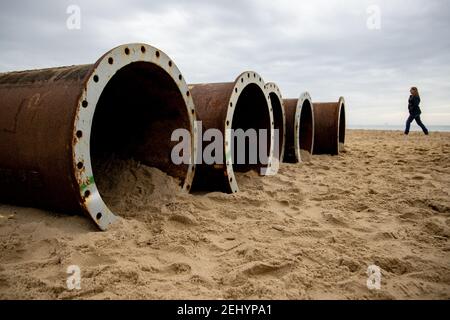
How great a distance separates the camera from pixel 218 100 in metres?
3.17

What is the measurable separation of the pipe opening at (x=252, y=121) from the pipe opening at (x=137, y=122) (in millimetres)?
1413

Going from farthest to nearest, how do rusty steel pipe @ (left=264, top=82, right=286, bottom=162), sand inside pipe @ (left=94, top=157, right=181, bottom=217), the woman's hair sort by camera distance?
the woman's hair
rusty steel pipe @ (left=264, top=82, right=286, bottom=162)
sand inside pipe @ (left=94, top=157, right=181, bottom=217)

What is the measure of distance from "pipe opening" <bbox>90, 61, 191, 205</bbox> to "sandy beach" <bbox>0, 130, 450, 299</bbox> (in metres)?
0.16

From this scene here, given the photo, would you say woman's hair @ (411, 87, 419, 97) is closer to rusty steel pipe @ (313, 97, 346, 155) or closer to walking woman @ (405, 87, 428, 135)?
walking woman @ (405, 87, 428, 135)

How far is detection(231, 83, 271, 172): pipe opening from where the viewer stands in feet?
13.4

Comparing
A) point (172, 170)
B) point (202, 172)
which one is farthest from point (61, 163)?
point (202, 172)

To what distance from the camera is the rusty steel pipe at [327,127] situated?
6.54m
